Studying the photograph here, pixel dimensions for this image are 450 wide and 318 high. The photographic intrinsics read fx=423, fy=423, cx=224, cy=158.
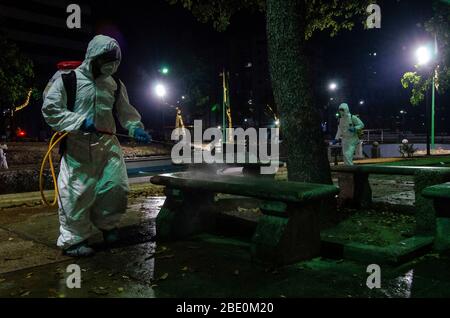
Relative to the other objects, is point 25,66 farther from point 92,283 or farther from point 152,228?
point 92,283

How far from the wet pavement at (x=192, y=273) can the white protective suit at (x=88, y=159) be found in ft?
1.41

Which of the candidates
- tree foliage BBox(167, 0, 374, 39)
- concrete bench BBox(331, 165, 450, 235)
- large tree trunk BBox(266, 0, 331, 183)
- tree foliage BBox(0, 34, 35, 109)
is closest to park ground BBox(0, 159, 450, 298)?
concrete bench BBox(331, 165, 450, 235)

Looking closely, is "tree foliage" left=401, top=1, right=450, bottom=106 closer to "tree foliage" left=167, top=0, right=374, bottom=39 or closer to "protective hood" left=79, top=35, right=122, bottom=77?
"tree foliage" left=167, top=0, right=374, bottom=39

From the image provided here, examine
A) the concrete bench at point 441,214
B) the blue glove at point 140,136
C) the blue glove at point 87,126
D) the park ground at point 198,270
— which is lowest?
the park ground at point 198,270

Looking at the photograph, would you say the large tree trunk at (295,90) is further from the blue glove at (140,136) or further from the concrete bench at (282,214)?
the blue glove at (140,136)

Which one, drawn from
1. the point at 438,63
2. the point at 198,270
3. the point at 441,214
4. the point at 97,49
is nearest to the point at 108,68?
the point at 97,49

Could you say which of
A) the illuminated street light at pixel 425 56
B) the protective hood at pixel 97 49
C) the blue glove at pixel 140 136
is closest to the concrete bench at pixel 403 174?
the blue glove at pixel 140 136

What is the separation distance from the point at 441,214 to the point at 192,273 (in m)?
2.77

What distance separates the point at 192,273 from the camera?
4.14m

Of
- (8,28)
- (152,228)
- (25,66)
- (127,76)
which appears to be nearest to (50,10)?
(8,28)

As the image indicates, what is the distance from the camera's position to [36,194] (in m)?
9.20

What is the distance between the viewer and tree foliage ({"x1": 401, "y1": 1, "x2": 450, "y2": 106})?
13234 mm

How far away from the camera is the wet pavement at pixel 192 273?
3.62 m

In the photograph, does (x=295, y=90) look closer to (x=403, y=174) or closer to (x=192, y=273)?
(x=403, y=174)
